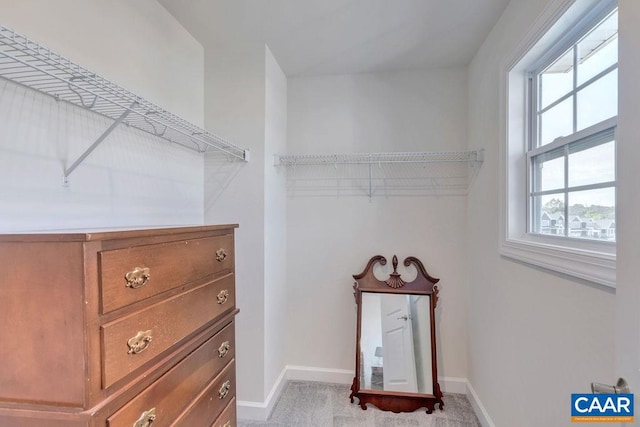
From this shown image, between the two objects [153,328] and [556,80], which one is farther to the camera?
[556,80]

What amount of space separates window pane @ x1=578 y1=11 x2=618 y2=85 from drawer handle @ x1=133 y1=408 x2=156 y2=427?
6.05 ft

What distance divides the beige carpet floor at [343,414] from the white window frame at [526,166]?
122 cm

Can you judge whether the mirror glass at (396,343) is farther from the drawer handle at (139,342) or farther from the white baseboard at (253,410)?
the drawer handle at (139,342)

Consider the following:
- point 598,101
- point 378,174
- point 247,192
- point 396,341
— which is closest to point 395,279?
point 396,341

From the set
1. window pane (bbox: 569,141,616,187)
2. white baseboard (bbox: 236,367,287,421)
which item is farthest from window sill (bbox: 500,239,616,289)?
white baseboard (bbox: 236,367,287,421)

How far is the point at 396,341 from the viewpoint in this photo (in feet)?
7.64

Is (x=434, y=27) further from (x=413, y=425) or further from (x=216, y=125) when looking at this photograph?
(x=413, y=425)

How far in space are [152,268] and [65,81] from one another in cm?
57

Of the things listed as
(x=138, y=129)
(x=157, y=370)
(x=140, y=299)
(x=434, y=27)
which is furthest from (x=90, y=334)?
(x=434, y=27)

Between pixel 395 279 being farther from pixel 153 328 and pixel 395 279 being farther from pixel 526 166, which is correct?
pixel 153 328

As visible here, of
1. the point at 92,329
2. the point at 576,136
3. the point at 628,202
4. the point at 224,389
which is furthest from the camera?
the point at 224,389

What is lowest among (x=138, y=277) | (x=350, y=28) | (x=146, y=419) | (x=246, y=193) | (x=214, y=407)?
(x=214, y=407)

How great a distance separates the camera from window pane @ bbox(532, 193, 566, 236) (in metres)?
1.39

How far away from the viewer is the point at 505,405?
168 cm
